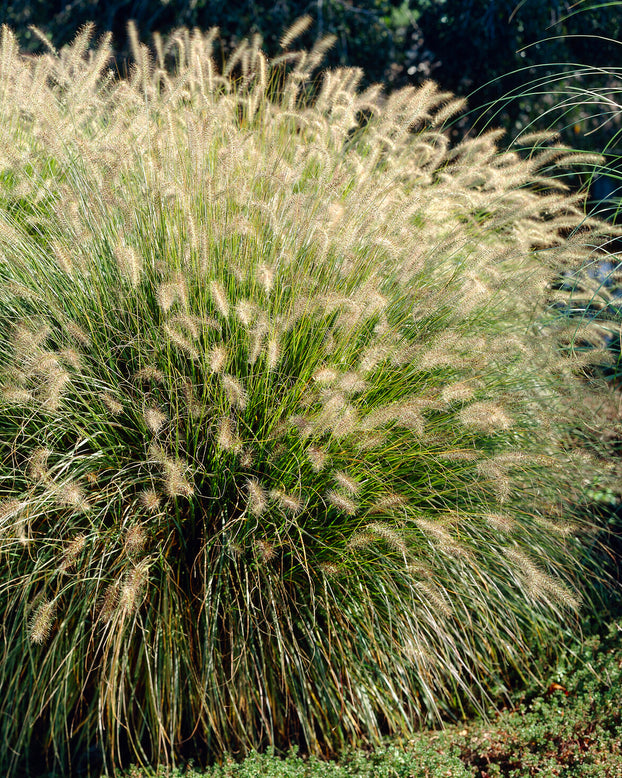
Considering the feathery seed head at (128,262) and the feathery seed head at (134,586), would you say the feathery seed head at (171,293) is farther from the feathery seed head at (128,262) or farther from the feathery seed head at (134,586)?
the feathery seed head at (134,586)

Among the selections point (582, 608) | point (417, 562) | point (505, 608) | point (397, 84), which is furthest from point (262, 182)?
point (397, 84)

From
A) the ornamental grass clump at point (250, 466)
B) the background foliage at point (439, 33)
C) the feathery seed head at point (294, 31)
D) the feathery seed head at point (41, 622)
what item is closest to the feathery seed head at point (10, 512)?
the ornamental grass clump at point (250, 466)

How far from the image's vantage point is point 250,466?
2773mm

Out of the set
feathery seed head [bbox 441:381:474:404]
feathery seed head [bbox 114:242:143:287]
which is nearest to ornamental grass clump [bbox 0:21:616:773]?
feathery seed head [bbox 441:381:474:404]

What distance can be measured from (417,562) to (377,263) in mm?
1411

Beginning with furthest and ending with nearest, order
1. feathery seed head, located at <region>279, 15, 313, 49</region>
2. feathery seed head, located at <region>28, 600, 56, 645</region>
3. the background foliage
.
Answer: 1. the background foliage
2. feathery seed head, located at <region>279, 15, 313, 49</region>
3. feathery seed head, located at <region>28, 600, 56, 645</region>

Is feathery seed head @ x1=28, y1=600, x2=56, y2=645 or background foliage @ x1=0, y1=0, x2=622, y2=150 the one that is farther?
background foliage @ x1=0, y1=0, x2=622, y2=150

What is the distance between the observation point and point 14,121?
161 inches

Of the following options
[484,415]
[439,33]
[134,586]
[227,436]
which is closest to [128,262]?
[227,436]

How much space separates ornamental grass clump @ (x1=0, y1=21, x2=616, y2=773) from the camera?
2615 mm

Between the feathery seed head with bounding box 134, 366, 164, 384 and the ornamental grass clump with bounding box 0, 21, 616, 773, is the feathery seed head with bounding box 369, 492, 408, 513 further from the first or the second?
the feathery seed head with bounding box 134, 366, 164, 384

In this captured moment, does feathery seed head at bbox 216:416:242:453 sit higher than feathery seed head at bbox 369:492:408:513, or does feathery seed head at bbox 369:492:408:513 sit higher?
feathery seed head at bbox 216:416:242:453

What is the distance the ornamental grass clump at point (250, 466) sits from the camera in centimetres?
262

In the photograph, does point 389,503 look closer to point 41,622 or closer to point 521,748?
point 521,748
